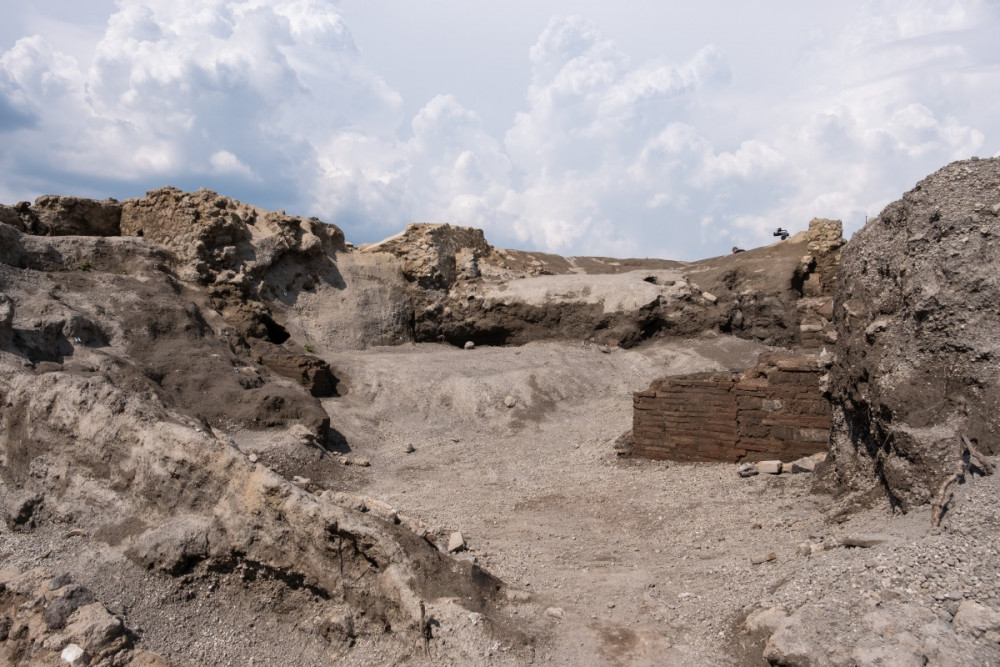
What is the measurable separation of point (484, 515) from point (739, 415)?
3.17 meters

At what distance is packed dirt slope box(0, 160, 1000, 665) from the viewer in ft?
14.0

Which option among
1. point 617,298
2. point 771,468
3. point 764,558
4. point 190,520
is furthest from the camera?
point 617,298

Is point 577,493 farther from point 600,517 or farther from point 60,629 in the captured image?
point 60,629

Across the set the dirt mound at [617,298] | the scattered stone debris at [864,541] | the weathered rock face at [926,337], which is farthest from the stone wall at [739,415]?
the dirt mound at [617,298]

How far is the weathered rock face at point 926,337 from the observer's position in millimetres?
5395

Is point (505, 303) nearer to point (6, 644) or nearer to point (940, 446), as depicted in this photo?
point (940, 446)

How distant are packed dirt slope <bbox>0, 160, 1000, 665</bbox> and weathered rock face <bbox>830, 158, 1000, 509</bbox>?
22 mm

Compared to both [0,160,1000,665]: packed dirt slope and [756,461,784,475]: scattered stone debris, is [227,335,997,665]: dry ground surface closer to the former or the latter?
[0,160,1000,665]: packed dirt slope

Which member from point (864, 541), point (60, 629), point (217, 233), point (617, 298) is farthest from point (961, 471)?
point (217, 233)

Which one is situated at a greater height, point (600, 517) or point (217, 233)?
point (217, 233)

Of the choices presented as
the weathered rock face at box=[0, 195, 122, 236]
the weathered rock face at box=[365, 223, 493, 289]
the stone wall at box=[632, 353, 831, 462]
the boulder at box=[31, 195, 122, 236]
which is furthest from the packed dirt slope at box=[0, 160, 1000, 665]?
the weathered rock face at box=[365, 223, 493, 289]

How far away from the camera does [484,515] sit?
27.5 ft

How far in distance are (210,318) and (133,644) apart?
11.0 metres

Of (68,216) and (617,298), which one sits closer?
(68,216)
